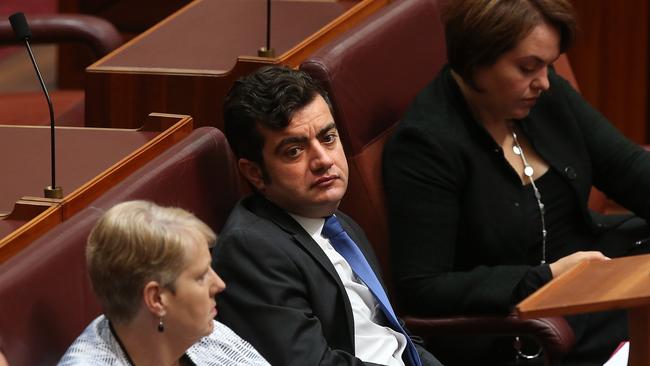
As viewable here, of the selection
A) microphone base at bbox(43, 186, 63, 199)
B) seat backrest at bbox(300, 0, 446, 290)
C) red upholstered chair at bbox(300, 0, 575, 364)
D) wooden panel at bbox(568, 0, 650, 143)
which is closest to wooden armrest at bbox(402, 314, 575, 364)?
red upholstered chair at bbox(300, 0, 575, 364)

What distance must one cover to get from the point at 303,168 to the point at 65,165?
27 centimetres

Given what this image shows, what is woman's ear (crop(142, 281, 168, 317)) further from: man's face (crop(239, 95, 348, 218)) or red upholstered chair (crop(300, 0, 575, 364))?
red upholstered chair (crop(300, 0, 575, 364))

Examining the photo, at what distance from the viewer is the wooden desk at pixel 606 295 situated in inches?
47.9

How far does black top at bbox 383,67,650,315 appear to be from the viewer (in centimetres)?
165

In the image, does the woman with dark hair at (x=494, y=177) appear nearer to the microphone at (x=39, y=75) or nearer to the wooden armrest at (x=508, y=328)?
the wooden armrest at (x=508, y=328)

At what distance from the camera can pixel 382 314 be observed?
1.52 m

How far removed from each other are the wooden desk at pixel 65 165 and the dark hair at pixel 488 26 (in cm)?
35

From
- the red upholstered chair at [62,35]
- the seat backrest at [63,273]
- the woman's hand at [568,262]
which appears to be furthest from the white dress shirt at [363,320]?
the red upholstered chair at [62,35]

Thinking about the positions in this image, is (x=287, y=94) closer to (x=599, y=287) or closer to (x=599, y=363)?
(x=599, y=287)

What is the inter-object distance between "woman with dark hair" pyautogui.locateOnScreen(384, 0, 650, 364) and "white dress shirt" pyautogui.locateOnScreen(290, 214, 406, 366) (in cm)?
16

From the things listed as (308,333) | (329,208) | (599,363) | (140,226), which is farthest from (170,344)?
(599,363)

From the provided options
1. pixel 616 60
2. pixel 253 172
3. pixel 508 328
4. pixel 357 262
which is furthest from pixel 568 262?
pixel 616 60

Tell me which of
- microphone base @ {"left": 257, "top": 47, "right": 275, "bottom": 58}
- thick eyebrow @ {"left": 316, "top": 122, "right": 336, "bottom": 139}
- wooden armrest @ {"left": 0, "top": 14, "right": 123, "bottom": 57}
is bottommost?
wooden armrest @ {"left": 0, "top": 14, "right": 123, "bottom": 57}

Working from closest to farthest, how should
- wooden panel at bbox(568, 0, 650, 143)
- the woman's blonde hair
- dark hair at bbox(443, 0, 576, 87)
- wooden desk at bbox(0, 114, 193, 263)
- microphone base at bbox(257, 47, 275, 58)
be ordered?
1. the woman's blonde hair
2. wooden desk at bbox(0, 114, 193, 263)
3. dark hair at bbox(443, 0, 576, 87)
4. microphone base at bbox(257, 47, 275, 58)
5. wooden panel at bbox(568, 0, 650, 143)
